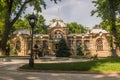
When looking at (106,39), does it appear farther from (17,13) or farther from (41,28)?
(17,13)

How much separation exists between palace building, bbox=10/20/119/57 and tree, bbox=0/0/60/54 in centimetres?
2981

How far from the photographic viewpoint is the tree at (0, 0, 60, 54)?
32.0 m

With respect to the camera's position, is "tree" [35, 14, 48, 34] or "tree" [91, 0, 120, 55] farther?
"tree" [35, 14, 48, 34]

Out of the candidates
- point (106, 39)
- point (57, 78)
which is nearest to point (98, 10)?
point (106, 39)

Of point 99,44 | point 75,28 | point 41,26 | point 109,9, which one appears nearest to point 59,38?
point 99,44

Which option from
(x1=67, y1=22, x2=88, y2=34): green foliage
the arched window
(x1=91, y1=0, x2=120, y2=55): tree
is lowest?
the arched window

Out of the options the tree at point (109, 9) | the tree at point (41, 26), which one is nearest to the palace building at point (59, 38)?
the tree at point (41, 26)

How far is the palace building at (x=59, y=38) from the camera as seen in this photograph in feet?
215

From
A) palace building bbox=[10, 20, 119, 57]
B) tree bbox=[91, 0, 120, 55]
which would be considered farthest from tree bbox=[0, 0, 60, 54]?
palace building bbox=[10, 20, 119, 57]

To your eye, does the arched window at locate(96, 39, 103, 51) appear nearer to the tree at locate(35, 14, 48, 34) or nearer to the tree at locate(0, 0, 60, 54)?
the tree at locate(35, 14, 48, 34)

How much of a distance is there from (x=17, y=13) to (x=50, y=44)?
106 feet

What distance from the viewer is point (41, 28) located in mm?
75438

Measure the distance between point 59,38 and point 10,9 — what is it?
3424 centimetres

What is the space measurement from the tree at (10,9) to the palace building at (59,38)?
2981cm
